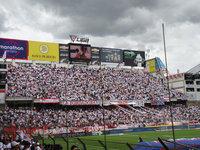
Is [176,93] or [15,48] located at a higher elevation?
[15,48]

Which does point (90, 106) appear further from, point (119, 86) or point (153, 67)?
point (153, 67)

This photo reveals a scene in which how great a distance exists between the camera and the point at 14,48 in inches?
1917

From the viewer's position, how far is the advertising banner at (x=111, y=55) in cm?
6058

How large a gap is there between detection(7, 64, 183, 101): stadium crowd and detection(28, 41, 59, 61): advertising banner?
2.37m

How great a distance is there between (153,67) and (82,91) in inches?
1174

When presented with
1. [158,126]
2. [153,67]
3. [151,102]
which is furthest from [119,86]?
[153,67]

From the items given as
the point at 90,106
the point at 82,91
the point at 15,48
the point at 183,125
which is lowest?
the point at 183,125

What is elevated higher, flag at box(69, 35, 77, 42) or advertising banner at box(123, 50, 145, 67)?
flag at box(69, 35, 77, 42)

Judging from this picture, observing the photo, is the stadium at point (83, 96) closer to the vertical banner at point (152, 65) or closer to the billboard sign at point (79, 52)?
the billboard sign at point (79, 52)

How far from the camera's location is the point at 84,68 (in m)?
55.3

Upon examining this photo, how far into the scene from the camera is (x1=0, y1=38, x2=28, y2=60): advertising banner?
157ft

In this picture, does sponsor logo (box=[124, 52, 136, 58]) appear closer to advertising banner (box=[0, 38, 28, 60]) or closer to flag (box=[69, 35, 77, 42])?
flag (box=[69, 35, 77, 42])

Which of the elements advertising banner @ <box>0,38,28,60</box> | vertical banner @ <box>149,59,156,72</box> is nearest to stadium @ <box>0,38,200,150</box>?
advertising banner @ <box>0,38,28,60</box>

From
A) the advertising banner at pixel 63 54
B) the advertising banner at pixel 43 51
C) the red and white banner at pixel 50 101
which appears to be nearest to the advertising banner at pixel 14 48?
the advertising banner at pixel 43 51
